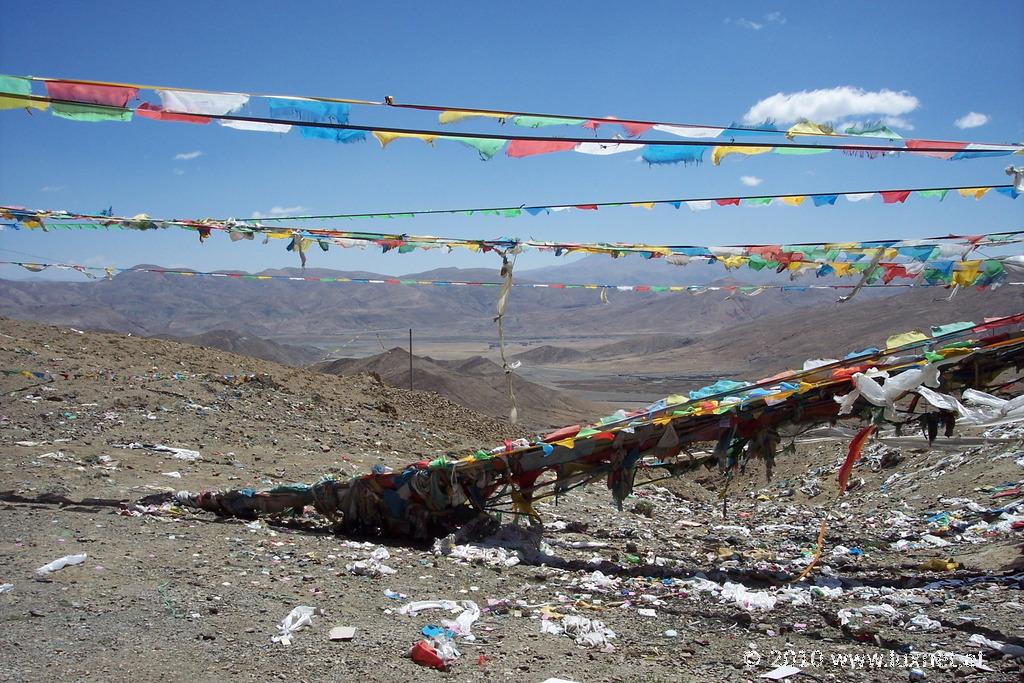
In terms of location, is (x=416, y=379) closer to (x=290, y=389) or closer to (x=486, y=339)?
(x=290, y=389)

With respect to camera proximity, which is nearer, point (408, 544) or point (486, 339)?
point (408, 544)

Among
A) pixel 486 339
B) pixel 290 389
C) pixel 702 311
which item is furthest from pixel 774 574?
pixel 702 311

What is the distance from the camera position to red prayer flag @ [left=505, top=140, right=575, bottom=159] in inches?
161

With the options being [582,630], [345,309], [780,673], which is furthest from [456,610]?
[345,309]

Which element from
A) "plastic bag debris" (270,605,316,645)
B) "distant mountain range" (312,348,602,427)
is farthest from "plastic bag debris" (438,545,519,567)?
"distant mountain range" (312,348,602,427)

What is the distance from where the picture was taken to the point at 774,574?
565 centimetres

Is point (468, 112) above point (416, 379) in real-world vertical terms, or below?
above

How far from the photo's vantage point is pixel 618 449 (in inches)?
233

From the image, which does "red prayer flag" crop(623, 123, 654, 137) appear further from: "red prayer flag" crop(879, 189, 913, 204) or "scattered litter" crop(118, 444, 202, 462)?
"scattered litter" crop(118, 444, 202, 462)

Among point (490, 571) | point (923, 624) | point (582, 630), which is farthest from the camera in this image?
point (490, 571)

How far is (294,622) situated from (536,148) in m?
2.87

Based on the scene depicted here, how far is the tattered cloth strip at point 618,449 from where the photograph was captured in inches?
212

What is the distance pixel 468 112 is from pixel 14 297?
94687 millimetres

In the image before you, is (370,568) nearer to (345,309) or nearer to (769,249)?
(769,249)
